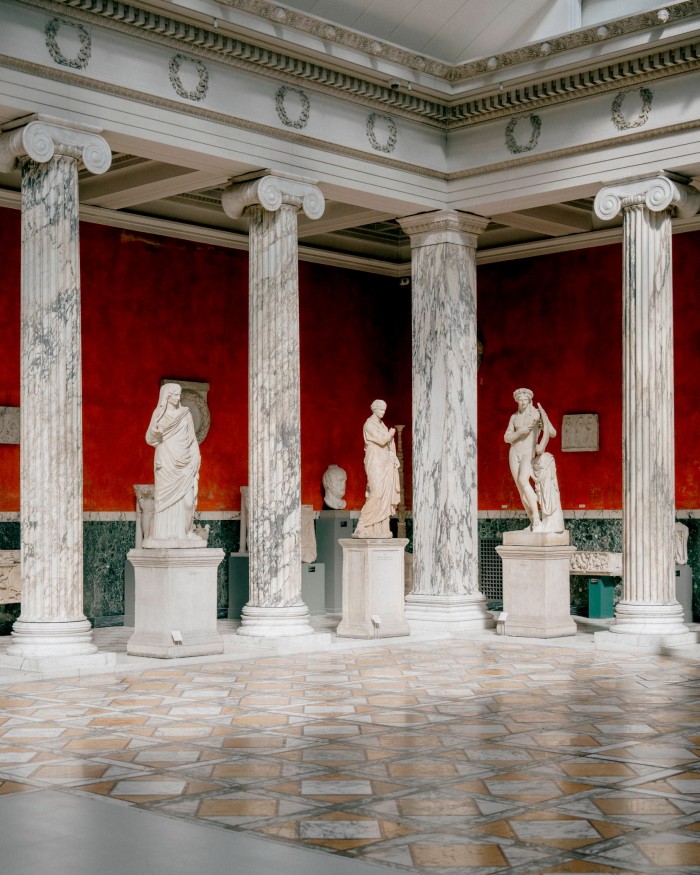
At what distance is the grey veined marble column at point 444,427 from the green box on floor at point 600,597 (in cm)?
231

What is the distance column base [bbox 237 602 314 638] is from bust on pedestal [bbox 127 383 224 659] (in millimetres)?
567

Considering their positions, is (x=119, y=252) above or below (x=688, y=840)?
above

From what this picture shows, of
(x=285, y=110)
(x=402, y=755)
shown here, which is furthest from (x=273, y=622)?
(x=402, y=755)

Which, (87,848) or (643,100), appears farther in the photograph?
(643,100)

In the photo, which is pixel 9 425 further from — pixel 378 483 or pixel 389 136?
pixel 389 136

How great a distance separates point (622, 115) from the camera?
45.8 feet

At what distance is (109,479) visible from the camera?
53.6 ft

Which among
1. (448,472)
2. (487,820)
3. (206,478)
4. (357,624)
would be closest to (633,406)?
(448,472)

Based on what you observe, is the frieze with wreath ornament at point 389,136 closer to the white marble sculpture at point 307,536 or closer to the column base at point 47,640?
the white marble sculpture at point 307,536

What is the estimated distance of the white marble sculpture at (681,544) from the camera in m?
16.6

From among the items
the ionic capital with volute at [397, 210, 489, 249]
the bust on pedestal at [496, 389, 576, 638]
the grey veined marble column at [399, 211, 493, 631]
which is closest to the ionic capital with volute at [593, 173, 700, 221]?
the ionic capital with volute at [397, 210, 489, 249]

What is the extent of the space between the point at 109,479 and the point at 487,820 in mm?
10928

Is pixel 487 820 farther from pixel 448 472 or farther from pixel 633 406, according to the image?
pixel 448 472

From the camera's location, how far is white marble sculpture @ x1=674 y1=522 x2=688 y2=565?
54.6 ft
